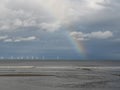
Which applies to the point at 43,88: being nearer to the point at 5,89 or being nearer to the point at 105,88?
the point at 5,89

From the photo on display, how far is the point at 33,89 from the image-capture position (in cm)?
4169

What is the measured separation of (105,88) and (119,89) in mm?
2317

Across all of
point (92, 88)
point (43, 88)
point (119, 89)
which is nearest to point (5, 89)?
point (43, 88)

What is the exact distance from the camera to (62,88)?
4322cm

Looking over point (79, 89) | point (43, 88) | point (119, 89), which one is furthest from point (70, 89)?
point (119, 89)

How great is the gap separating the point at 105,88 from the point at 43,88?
9.44 meters

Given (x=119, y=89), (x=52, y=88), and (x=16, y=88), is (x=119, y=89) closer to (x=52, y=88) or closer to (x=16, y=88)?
(x=52, y=88)

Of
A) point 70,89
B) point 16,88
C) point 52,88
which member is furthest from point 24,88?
point 70,89

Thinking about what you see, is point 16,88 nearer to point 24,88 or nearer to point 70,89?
point 24,88

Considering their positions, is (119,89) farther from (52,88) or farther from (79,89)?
(52,88)

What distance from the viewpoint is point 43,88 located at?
143 feet

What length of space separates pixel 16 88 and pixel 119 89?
15326 mm

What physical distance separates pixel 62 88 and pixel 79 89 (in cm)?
297

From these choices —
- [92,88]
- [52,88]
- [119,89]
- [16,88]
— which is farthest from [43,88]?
[119,89]
